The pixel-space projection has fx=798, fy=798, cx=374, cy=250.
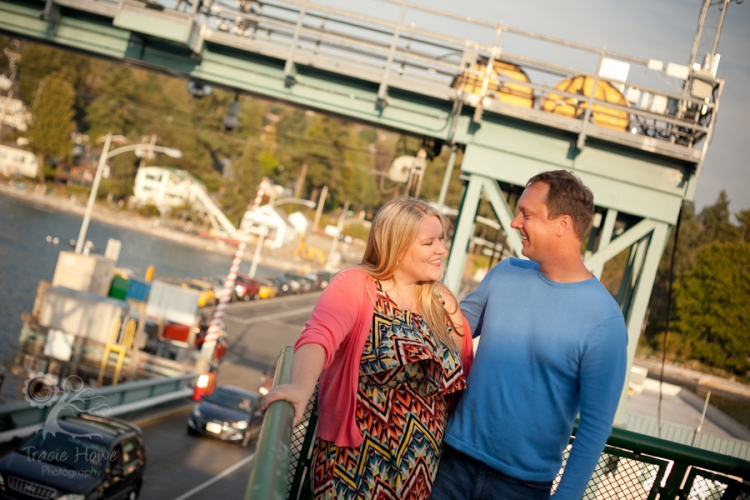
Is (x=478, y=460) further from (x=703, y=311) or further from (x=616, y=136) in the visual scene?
(x=703, y=311)

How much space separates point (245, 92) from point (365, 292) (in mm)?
9308

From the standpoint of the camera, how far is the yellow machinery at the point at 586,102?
11.4 metres

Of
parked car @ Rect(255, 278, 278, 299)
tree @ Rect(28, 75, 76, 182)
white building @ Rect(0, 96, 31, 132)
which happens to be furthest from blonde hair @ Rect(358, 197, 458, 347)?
white building @ Rect(0, 96, 31, 132)

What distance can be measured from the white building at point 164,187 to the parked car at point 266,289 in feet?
171

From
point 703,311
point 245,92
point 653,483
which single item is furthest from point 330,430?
point 703,311

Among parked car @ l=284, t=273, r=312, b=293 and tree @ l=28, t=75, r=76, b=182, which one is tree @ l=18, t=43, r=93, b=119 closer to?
tree @ l=28, t=75, r=76, b=182

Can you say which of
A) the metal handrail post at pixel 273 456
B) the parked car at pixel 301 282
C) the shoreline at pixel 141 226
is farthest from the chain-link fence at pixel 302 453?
the shoreline at pixel 141 226

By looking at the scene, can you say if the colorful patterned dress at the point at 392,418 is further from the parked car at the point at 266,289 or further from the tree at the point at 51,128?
the tree at the point at 51,128

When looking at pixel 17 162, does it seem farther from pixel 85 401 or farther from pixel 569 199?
pixel 569 199

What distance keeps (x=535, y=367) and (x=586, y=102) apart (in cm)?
874

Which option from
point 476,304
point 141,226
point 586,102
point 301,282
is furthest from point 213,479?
point 141,226

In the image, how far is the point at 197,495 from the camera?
16.1 m

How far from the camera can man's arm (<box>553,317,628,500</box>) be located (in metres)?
3.20

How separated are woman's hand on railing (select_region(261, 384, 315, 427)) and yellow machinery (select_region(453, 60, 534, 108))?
887 cm
